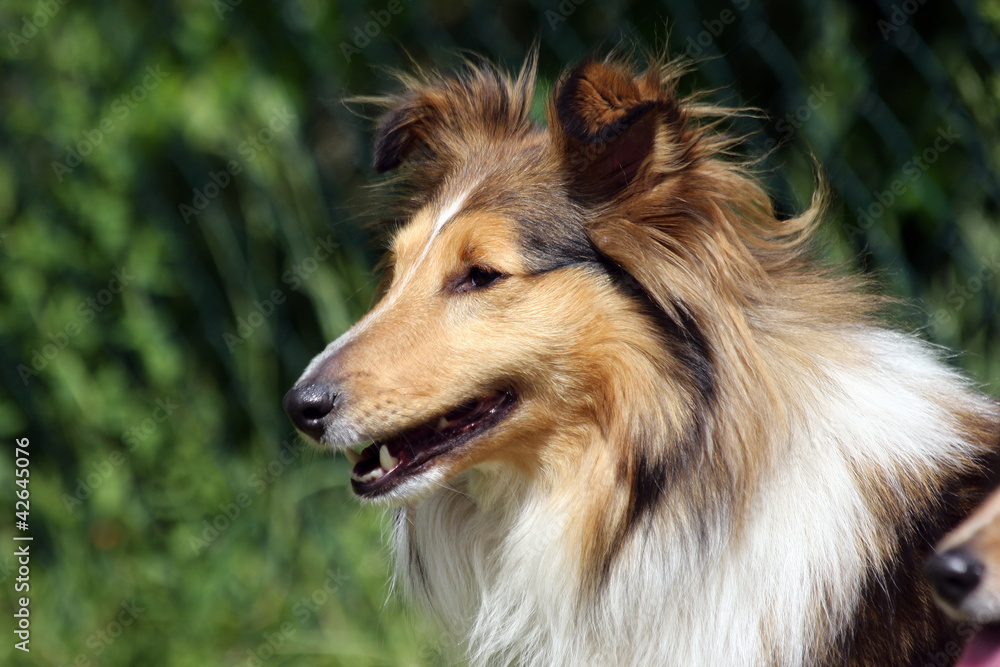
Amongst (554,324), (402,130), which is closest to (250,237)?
(402,130)

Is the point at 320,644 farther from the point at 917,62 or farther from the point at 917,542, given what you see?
the point at 917,62

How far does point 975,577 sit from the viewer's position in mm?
1834

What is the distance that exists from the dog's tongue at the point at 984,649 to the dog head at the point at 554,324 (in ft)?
2.34

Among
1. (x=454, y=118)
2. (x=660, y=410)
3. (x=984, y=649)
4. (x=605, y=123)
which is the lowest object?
(x=984, y=649)

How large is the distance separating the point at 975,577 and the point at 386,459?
130cm

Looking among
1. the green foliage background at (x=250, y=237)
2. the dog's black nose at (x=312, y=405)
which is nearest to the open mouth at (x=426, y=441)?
the dog's black nose at (x=312, y=405)

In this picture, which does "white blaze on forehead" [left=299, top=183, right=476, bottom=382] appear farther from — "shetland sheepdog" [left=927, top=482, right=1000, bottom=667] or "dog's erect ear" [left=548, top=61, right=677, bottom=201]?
"shetland sheepdog" [left=927, top=482, right=1000, bottom=667]

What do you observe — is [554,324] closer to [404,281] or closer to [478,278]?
[478,278]

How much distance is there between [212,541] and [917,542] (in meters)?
2.78

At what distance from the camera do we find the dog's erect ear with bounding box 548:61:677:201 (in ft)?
6.92

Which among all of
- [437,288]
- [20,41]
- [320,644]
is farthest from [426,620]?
[20,41]

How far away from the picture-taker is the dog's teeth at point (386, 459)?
7.81 ft

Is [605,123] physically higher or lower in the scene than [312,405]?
higher

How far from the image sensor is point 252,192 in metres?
3.89
